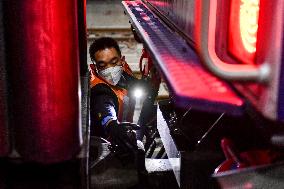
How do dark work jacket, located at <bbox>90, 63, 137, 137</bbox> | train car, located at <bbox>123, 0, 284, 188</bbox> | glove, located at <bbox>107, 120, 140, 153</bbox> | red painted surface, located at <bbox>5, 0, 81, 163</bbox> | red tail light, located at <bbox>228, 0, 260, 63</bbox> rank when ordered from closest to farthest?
1. train car, located at <bbox>123, 0, 284, 188</bbox>
2. red tail light, located at <bbox>228, 0, 260, 63</bbox>
3. red painted surface, located at <bbox>5, 0, 81, 163</bbox>
4. glove, located at <bbox>107, 120, 140, 153</bbox>
5. dark work jacket, located at <bbox>90, 63, 137, 137</bbox>

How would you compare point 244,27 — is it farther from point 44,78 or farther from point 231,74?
point 44,78

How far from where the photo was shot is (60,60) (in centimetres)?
203

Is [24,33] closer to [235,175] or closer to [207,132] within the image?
[235,175]

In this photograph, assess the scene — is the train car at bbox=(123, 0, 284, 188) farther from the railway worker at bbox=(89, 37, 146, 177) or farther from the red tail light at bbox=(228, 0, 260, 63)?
the railway worker at bbox=(89, 37, 146, 177)

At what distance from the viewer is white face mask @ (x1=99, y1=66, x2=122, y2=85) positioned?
361 centimetres

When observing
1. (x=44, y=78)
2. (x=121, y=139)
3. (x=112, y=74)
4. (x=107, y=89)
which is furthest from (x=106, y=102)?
(x=44, y=78)

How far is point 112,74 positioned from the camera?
11.9ft

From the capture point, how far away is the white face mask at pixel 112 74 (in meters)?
3.61

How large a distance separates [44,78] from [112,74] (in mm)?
1633

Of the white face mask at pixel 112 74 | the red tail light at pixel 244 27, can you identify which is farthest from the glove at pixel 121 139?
the red tail light at pixel 244 27

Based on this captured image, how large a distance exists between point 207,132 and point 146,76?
1437 millimetres

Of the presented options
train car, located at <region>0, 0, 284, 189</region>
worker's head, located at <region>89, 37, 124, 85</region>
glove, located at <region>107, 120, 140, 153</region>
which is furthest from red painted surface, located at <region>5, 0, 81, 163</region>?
worker's head, located at <region>89, 37, 124, 85</region>

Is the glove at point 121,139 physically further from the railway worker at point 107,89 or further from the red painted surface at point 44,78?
the red painted surface at point 44,78

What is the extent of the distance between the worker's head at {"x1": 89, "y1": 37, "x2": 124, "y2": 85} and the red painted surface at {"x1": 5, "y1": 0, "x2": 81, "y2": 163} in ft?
4.70
